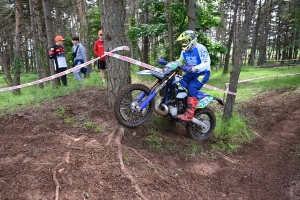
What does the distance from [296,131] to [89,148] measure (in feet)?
19.3

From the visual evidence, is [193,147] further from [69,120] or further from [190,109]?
[69,120]

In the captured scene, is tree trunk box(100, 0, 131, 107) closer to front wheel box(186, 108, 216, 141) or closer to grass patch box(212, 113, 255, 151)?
front wheel box(186, 108, 216, 141)

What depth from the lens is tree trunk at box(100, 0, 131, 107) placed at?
4809 millimetres

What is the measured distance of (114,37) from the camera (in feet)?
16.2

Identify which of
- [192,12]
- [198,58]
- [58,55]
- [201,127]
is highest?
[192,12]

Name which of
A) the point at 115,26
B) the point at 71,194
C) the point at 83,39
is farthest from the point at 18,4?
the point at 71,194

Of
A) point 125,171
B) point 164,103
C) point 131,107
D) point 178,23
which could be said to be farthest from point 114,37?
point 178,23

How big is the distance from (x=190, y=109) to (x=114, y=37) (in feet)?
7.25

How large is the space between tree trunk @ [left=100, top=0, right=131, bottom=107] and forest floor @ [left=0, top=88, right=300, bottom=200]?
2.18 ft

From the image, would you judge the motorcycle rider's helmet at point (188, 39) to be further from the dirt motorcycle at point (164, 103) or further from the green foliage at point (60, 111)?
the green foliage at point (60, 111)

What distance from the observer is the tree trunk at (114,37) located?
15.8 ft

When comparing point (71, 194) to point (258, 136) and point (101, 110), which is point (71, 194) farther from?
point (258, 136)

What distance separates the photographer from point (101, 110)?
17.4 feet

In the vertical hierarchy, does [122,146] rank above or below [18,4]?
below
